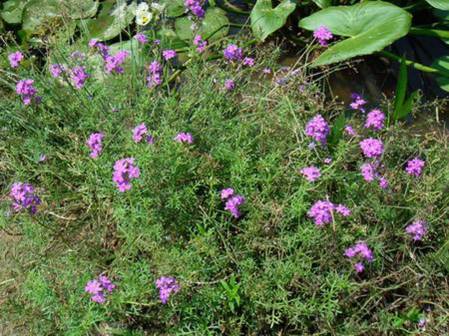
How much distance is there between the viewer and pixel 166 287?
1.87 metres

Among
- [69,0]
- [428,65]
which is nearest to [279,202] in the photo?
[428,65]

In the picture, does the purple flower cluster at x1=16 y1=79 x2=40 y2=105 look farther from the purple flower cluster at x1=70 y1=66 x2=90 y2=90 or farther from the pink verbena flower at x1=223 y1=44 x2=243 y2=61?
the pink verbena flower at x1=223 y1=44 x2=243 y2=61

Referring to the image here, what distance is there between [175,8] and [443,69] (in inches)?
53.9

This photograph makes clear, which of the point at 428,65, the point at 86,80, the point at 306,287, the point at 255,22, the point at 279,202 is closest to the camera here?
the point at 306,287

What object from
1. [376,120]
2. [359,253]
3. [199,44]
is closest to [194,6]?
[199,44]

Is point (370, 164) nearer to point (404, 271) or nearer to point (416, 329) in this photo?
point (404, 271)

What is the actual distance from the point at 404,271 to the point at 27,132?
1.53 meters

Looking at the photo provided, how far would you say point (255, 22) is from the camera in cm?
312

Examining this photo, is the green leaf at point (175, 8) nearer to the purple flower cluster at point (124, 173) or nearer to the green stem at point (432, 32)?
the green stem at point (432, 32)

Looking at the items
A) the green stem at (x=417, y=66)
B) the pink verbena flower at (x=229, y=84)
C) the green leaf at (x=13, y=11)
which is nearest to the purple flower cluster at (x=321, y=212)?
the pink verbena flower at (x=229, y=84)

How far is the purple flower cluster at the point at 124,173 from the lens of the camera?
74.8 inches

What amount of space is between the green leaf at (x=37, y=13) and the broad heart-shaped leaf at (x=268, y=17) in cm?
106

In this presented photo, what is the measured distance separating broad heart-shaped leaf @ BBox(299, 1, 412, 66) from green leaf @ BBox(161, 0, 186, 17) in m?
0.73

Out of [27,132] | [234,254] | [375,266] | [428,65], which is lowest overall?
[428,65]
